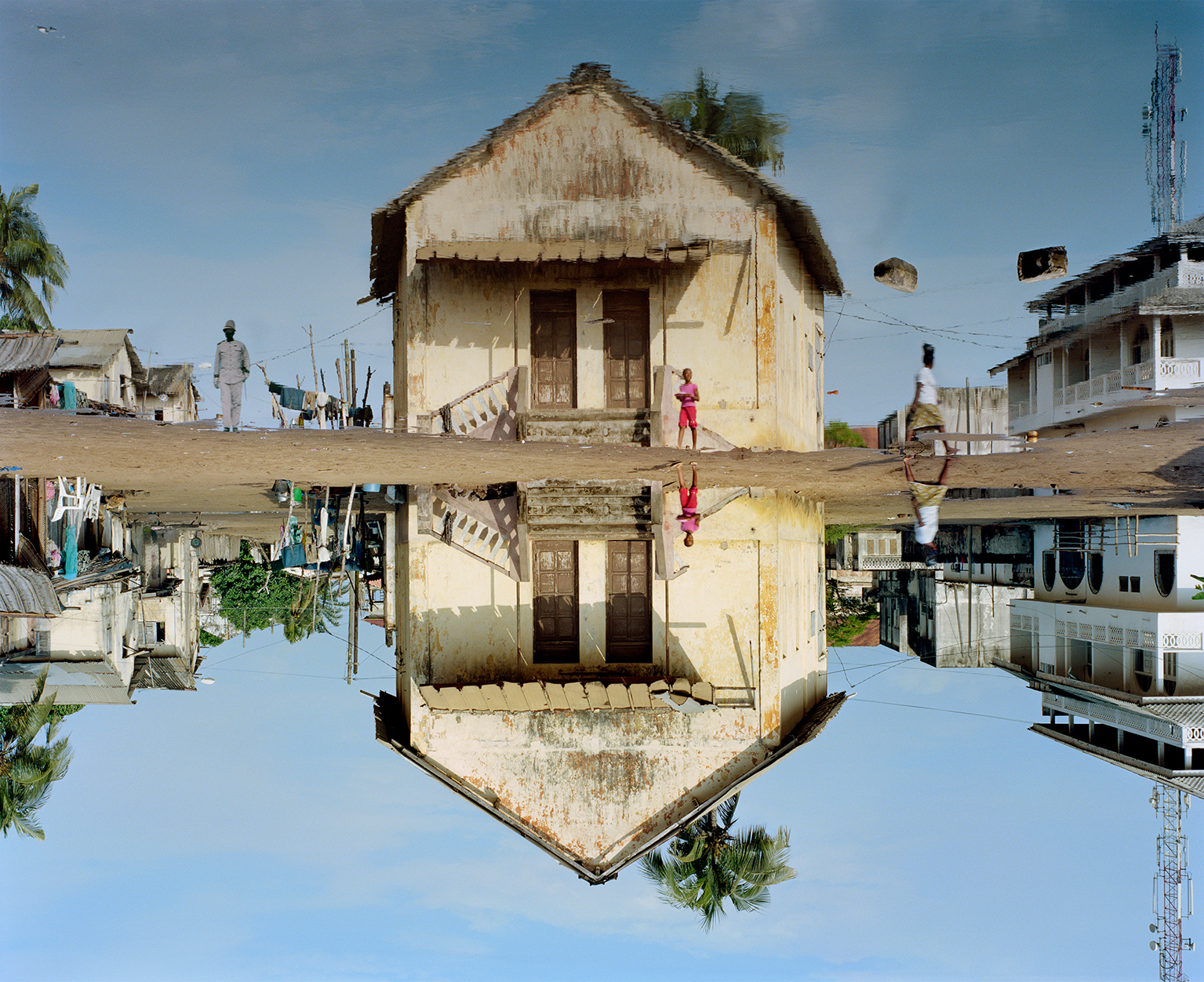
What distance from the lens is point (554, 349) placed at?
1488cm

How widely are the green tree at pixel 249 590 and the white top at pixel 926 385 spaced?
24.9 meters

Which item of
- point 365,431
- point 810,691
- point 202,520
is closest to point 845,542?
point 810,691

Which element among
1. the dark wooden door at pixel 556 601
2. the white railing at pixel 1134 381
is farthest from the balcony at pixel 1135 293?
the dark wooden door at pixel 556 601

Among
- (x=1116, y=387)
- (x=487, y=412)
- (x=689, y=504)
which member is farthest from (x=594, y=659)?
(x=1116, y=387)

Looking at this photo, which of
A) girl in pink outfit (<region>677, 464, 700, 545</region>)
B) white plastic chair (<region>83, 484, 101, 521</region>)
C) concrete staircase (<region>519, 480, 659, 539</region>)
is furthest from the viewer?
white plastic chair (<region>83, 484, 101, 521</region>)

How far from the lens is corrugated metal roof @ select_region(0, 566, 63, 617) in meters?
15.4

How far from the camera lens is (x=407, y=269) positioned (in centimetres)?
1432

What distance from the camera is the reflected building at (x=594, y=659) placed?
13656mm

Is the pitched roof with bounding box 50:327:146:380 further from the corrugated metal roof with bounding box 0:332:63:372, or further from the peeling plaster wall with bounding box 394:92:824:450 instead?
the peeling plaster wall with bounding box 394:92:824:450

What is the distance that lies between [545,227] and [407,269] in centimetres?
228

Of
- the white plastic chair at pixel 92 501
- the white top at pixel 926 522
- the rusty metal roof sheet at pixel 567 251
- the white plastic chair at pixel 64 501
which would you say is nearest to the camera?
the white top at pixel 926 522

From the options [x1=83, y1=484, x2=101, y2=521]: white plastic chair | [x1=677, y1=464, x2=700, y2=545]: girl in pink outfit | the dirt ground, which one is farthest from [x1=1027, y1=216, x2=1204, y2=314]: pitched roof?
[x1=83, y1=484, x2=101, y2=521]: white plastic chair

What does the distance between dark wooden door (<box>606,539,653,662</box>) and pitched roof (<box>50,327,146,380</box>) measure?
83.4ft

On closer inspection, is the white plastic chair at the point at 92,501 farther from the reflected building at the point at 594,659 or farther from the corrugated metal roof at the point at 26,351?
the corrugated metal roof at the point at 26,351
